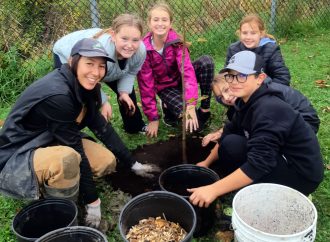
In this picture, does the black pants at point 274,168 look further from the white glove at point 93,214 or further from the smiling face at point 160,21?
the smiling face at point 160,21

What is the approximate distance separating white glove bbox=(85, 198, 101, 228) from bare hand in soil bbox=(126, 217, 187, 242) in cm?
42

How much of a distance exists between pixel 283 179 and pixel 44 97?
1.56 metres

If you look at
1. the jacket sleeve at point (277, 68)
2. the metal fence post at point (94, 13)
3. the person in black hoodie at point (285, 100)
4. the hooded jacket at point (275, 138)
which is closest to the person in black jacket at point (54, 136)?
the person in black hoodie at point (285, 100)

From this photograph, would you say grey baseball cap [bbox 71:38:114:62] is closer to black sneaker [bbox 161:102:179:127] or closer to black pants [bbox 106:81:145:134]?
black pants [bbox 106:81:145:134]

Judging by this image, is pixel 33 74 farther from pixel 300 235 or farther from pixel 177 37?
pixel 300 235

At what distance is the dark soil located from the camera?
300 centimetres

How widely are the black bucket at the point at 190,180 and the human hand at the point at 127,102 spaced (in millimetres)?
1045

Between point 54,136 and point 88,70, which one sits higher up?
point 88,70

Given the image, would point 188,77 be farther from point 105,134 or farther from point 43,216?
point 43,216

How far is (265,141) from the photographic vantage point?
2105mm

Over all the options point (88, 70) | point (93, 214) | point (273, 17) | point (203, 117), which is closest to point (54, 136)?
point (88, 70)

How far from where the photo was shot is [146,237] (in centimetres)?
223

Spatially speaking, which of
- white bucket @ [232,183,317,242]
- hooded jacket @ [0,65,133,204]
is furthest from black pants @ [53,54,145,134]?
white bucket @ [232,183,317,242]

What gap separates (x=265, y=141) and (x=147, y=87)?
5.68 feet
